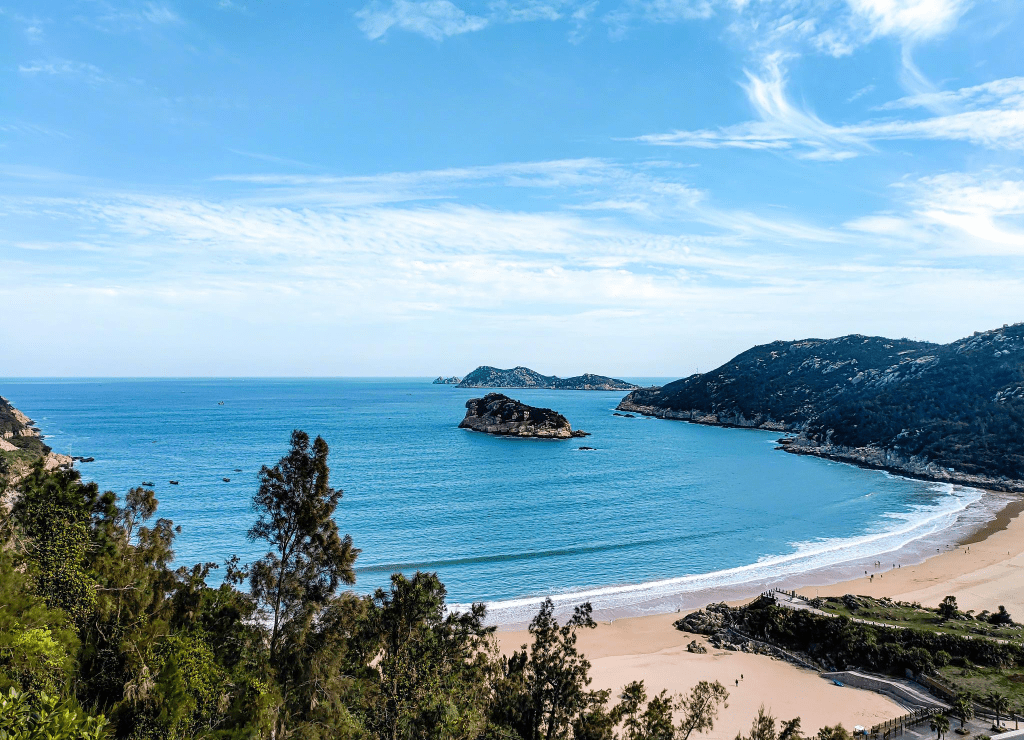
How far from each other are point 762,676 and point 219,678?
30.3 metres

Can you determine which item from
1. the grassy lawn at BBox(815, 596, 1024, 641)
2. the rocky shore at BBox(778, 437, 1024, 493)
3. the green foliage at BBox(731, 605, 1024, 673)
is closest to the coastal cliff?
the green foliage at BBox(731, 605, 1024, 673)

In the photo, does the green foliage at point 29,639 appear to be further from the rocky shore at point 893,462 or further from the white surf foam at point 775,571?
the rocky shore at point 893,462

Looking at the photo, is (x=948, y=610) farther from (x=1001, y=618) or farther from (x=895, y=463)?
(x=895, y=463)

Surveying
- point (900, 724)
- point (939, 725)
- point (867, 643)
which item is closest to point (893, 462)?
point (867, 643)

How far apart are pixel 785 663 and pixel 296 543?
32529mm

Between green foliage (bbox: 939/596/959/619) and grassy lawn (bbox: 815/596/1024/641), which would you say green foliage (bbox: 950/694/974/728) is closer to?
grassy lawn (bbox: 815/596/1024/641)

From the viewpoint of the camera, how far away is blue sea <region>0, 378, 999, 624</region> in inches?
1864

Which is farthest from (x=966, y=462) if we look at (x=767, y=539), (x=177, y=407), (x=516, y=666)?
(x=177, y=407)

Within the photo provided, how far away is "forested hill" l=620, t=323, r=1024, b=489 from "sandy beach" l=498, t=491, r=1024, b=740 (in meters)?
47.1

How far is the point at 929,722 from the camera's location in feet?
85.1

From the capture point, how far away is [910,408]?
378 feet

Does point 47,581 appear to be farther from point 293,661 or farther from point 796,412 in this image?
point 796,412

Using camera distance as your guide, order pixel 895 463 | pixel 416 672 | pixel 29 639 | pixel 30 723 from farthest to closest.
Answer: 1. pixel 895 463
2. pixel 416 672
3. pixel 29 639
4. pixel 30 723

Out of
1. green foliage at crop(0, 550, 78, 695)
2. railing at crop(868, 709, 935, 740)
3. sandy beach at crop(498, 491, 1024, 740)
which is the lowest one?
sandy beach at crop(498, 491, 1024, 740)
